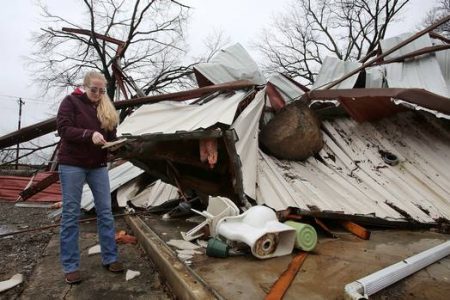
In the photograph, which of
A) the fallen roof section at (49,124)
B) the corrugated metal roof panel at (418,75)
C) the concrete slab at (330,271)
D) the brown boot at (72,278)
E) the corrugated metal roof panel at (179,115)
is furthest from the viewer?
the corrugated metal roof panel at (418,75)

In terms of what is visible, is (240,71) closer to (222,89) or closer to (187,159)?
(222,89)

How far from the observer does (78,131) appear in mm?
2842

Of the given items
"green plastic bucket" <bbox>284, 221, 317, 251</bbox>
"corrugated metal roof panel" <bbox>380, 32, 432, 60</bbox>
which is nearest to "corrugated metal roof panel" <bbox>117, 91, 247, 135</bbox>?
"green plastic bucket" <bbox>284, 221, 317, 251</bbox>

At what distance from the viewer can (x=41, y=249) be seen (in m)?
3.97

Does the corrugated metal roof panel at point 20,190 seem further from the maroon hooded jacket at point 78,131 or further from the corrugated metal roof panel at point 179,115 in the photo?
the maroon hooded jacket at point 78,131

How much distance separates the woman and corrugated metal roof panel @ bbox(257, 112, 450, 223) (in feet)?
6.23

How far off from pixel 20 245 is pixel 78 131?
220cm

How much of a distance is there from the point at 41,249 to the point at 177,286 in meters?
2.28

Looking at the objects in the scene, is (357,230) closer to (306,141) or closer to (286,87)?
(306,141)

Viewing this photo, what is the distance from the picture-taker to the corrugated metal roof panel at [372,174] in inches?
172

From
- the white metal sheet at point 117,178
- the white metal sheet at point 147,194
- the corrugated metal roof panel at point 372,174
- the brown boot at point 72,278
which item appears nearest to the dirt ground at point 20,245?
the brown boot at point 72,278

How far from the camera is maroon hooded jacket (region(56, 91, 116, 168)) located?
2.86 meters

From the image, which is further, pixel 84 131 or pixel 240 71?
pixel 240 71

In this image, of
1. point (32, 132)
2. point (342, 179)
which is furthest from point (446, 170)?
point (32, 132)
